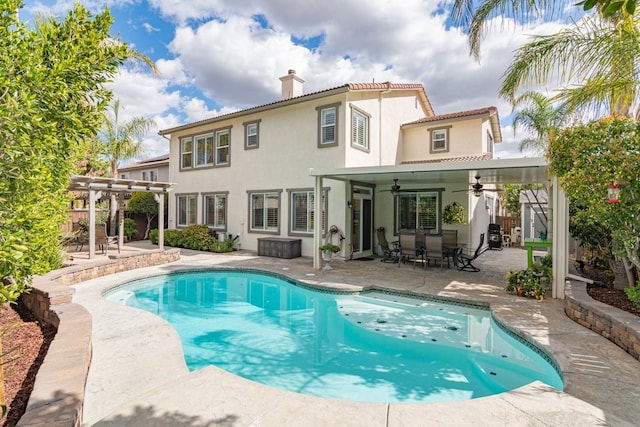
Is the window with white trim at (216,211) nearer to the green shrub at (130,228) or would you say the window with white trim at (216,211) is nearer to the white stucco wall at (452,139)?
the green shrub at (130,228)

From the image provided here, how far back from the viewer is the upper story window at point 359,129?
13490mm

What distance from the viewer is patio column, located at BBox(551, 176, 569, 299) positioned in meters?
7.80

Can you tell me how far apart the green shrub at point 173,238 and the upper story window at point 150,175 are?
34.1 feet

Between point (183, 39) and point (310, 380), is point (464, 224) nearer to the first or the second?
point (310, 380)

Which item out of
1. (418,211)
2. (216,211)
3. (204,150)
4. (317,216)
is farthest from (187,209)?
(418,211)

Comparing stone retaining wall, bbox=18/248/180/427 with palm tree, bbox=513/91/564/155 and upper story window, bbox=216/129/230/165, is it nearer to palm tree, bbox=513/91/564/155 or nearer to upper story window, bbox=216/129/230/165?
upper story window, bbox=216/129/230/165

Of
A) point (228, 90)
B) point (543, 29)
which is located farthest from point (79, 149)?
point (228, 90)

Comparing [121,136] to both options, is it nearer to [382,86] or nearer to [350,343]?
[382,86]

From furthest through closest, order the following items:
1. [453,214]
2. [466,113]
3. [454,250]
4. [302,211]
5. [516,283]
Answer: [466,113] → [302,211] → [453,214] → [454,250] → [516,283]

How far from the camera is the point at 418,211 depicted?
590 inches

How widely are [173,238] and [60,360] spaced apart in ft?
48.5

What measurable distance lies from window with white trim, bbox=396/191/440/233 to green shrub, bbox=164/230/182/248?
11.2m

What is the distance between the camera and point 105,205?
2042 cm

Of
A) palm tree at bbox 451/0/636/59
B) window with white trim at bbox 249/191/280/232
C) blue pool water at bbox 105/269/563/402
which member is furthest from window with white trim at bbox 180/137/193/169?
palm tree at bbox 451/0/636/59
